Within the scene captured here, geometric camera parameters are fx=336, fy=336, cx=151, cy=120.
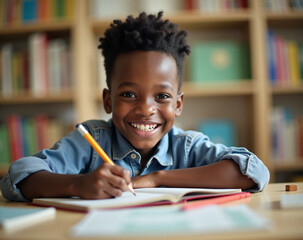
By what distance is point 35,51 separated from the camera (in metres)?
2.08

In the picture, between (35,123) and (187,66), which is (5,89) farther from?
(187,66)

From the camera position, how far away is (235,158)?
84 cm

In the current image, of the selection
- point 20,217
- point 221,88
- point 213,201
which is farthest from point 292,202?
point 221,88

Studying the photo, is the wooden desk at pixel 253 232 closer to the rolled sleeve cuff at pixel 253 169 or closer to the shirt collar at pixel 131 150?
the rolled sleeve cuff at pixel 253 169

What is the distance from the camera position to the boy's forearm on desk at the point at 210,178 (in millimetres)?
813

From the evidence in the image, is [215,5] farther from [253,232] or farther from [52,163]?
[253,232]

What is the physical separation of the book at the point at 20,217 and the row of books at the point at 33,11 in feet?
5.71

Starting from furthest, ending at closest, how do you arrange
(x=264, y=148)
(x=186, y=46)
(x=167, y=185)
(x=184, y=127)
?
1. (x=184, y=127)
2. (x=264, y=148)
3. (x=186, y=46)
4. (x=167, y=185)

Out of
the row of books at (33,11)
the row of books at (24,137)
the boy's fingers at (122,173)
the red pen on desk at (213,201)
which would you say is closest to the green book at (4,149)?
the row of books at (24,137)

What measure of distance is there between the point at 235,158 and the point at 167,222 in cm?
43

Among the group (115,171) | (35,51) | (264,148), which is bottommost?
(264,148)

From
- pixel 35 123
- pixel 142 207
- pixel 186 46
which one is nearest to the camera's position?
pixel 142 207

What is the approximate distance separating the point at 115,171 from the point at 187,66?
5.29 ft

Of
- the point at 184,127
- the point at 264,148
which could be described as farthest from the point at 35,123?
the point at 264,148
